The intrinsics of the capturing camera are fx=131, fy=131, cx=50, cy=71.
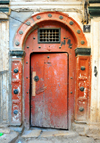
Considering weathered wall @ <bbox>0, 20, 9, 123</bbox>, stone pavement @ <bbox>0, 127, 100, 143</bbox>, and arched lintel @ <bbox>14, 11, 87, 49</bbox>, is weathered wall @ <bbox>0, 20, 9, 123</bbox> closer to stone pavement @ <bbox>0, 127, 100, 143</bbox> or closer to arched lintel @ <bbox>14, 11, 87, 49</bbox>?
arched lintel @ <bbox>14, 11, 87, 49</bbox>

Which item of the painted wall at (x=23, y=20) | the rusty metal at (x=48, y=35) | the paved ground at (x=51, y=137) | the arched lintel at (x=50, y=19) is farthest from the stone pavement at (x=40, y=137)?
the rusty metal at (x=48, y=35)

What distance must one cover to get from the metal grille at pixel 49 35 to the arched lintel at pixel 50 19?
284 mm

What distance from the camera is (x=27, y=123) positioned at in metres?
3.54

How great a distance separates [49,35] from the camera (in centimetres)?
354

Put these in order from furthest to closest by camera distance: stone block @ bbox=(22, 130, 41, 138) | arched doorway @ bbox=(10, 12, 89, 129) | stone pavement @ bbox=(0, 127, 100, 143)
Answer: arched doorway @ bbox=(10, 12, 89, 129), stone block @ bbox=(22, 130, 41, 138), stone pavement @ bbox=(0, 127, 100, 143)

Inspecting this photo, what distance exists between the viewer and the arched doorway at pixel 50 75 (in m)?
3.50

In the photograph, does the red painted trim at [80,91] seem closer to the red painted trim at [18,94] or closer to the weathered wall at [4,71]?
the red painted trim at [18,94]

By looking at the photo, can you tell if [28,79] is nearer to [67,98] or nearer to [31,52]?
[31,52]

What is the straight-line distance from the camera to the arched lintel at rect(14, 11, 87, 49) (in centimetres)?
334

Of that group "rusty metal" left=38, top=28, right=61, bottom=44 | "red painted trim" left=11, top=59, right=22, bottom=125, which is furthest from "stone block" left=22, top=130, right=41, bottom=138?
"rusty metal" left=38, top=28, right=61, bottom=44

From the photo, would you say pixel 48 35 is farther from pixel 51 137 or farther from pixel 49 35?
pixel 51 137

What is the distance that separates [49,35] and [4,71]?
152 centimetres

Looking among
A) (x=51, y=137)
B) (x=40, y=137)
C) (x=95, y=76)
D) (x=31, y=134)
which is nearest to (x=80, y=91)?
(x=95, y=76)

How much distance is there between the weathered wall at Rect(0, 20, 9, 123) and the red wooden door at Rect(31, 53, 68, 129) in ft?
Answer: 2.23
